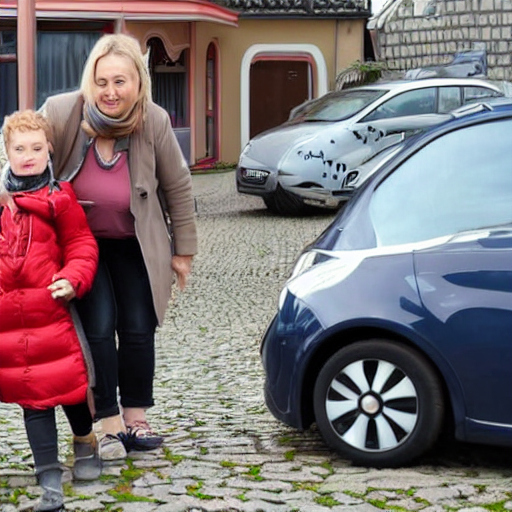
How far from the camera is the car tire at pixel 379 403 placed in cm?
523

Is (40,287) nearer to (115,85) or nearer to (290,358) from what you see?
(115,85)

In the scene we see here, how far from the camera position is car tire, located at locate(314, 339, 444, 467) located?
5227 millimetres

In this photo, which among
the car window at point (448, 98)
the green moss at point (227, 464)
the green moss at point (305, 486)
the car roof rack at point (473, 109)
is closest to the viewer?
the green moss at point (305, 486)

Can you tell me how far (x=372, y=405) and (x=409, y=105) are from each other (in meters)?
11.9

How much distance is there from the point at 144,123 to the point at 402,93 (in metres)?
11.8

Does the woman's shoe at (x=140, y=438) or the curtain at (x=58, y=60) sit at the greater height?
the curtain at (x=58, y=60)

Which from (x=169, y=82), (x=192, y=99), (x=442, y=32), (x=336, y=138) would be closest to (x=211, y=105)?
(x=192, y=99)

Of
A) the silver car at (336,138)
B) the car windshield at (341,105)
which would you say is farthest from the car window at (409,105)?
the car windshield at (341,105)

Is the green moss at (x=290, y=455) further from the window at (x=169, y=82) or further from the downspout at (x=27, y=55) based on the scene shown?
the window at (x=169, y=82)

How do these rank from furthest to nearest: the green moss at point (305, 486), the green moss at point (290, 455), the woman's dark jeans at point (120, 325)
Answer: the green moss at point (290, 455) → the woman's dark jeans at point (120, 325) → the green moss at point (305, 486)

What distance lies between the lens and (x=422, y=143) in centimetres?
565

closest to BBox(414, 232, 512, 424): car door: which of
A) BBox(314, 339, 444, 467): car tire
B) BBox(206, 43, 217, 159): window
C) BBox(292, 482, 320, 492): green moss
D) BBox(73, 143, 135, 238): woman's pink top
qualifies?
BBox(314, 339, 444, 467): car tire

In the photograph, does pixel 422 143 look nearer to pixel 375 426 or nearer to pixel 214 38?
pixel 375 426

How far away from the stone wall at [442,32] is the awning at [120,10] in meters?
A: 4.05
